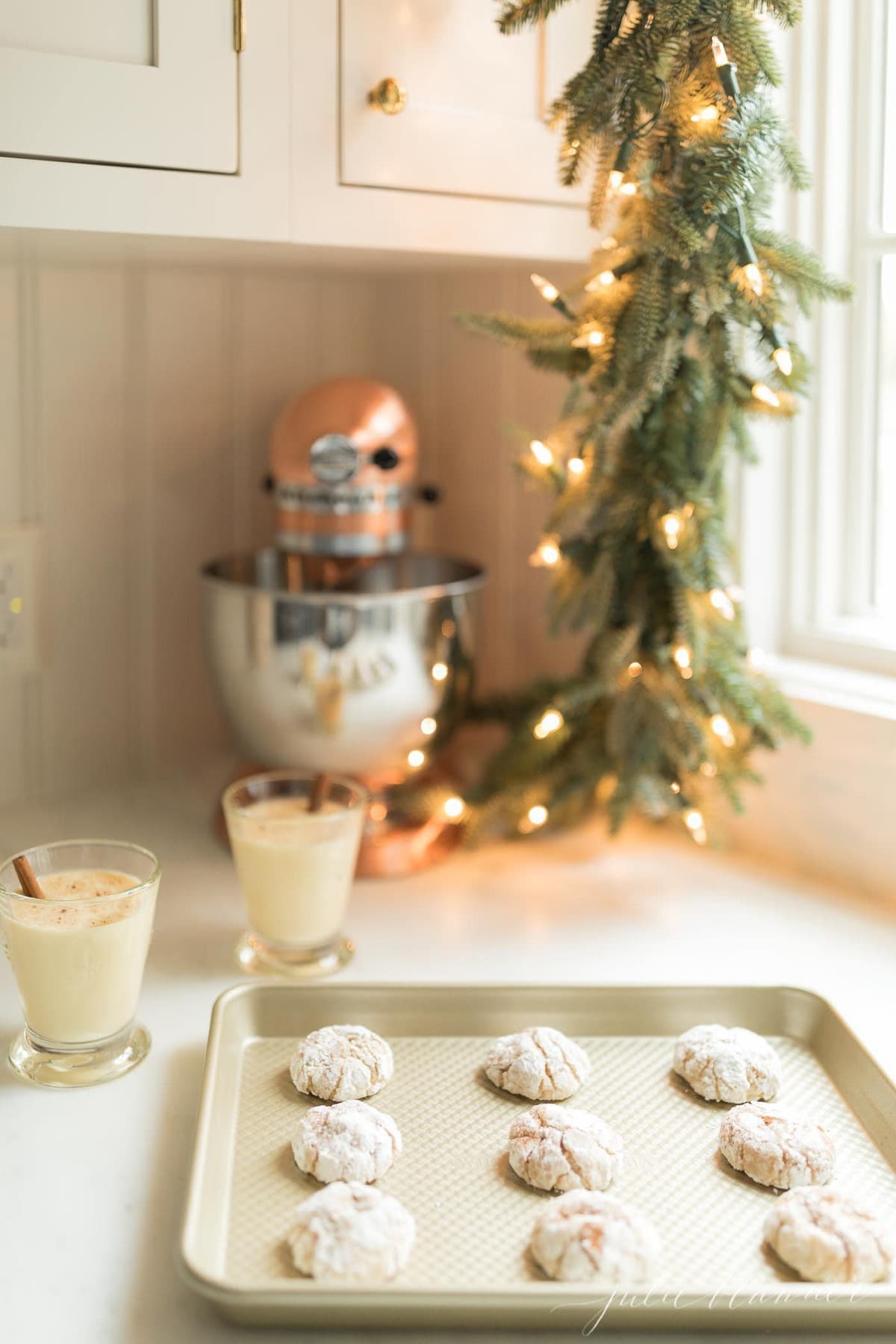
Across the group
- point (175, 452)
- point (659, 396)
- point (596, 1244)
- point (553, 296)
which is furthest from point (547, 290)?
point (596, 1244)


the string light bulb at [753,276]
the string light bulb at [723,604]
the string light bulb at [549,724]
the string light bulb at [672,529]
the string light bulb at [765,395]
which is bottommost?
the string light bulb at [549,724]

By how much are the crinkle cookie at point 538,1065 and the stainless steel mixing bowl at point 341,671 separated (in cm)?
39

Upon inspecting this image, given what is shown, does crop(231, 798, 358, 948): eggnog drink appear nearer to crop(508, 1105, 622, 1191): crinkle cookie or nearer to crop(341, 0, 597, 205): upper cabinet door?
crop(508, 1105, 622, 1191): crinkle cookie

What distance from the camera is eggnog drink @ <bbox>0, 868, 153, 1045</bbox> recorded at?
0.81 metres

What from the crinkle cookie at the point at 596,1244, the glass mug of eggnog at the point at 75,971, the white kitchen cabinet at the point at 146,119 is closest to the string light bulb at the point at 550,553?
the white kitchen cabinet at the point at 146,119

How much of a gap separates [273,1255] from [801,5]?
2.74 ft

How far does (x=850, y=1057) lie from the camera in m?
0.84

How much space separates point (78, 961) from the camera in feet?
2.67

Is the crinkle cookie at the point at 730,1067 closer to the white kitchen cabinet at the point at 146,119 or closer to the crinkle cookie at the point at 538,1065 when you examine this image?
the crinkle cookie at the point at 538,1065

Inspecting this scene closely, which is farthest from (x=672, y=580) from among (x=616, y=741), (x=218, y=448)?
(x=218, y=448)

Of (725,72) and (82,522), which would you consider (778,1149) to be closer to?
(725,72)

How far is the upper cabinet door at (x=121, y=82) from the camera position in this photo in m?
0.84

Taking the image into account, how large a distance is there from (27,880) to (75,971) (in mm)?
70

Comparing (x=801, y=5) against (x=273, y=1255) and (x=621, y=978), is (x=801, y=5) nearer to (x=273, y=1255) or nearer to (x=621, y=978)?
(x=621, y=978)
